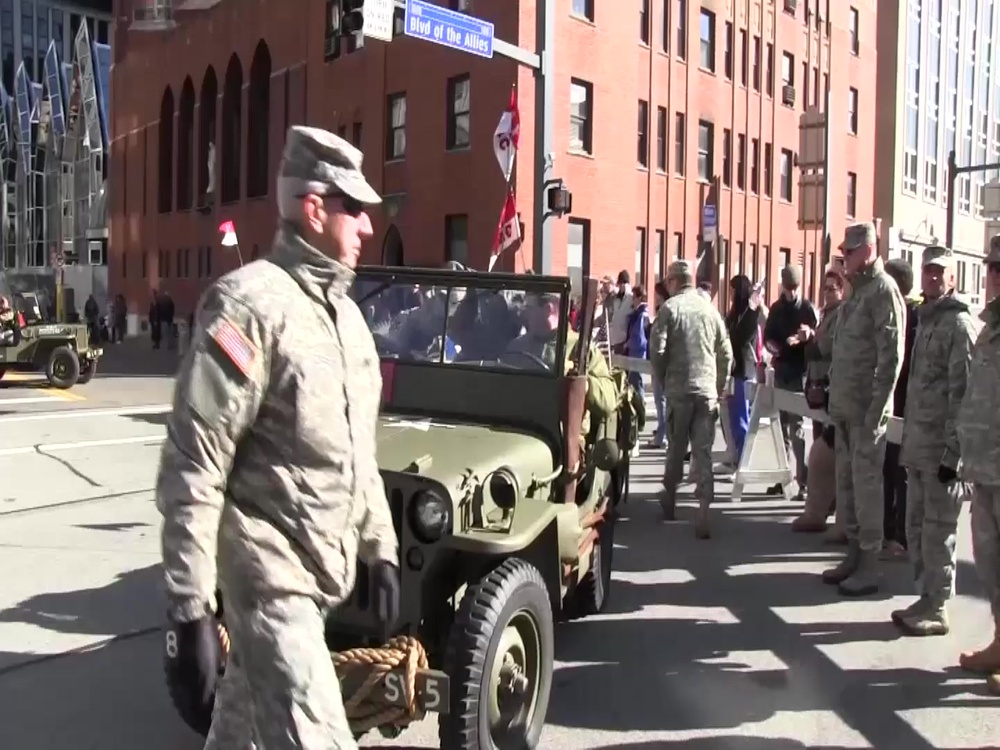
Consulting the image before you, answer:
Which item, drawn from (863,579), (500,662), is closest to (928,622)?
(863,579)

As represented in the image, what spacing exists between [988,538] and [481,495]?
2496mm

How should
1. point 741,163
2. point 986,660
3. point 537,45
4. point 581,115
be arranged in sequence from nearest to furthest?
point 986,660 → point 537,45 → point 581,115 → point 741,163

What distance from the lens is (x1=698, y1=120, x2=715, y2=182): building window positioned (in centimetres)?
3291

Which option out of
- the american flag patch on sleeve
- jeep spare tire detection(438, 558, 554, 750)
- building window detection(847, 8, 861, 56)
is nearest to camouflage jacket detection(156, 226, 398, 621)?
the american flag patch on sleeve

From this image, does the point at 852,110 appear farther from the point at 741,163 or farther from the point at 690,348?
the point at 690,348

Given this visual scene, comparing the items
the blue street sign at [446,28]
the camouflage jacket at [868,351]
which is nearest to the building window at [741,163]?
the blue street sign at [446,28]

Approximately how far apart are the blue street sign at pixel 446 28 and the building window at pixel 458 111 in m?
11.6

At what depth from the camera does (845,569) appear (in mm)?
6879

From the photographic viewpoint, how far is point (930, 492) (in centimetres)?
561

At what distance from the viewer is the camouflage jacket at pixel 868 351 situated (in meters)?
6.23

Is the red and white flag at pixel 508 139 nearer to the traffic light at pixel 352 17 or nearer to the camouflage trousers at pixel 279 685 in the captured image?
the traffic light at pixel 352 17

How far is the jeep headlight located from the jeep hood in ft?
0.20

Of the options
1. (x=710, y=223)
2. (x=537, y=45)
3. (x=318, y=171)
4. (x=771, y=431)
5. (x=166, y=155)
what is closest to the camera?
(x=318, y=171)

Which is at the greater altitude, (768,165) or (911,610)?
(768,165)
